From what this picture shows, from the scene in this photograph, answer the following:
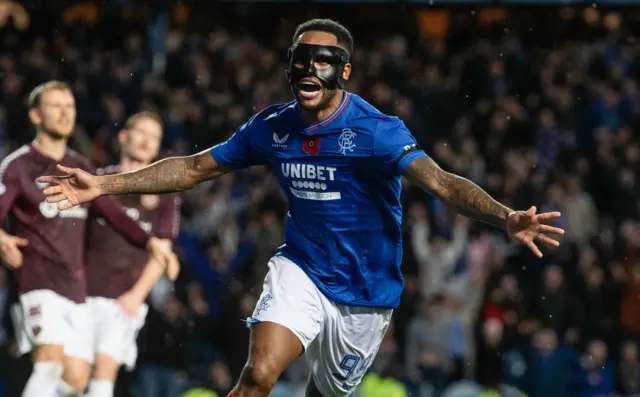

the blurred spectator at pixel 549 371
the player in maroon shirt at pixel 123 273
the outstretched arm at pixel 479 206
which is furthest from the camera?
the blurred spectator at pixel 549 371

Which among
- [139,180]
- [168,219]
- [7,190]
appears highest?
[139,180]

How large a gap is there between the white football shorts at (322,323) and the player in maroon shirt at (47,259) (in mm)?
2748

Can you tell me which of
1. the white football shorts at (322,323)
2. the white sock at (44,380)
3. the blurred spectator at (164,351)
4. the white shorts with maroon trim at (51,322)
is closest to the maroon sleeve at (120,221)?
the white shorts with maroon trim at (51,322)

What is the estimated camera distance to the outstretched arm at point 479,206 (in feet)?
19.0

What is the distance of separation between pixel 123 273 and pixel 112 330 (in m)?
0.51

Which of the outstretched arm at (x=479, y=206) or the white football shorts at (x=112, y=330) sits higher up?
the outstretched arm at (x=479, y=206)

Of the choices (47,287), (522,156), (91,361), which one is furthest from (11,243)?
(522,156)

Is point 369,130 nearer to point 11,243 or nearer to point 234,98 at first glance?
point 11,243

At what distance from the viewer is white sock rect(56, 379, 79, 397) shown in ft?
29.9

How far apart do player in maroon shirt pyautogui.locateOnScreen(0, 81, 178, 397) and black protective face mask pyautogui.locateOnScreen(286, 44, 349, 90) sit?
3.21 metres

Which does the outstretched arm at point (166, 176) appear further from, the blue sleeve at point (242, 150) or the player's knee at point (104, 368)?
the player's knee at point (104, 368)

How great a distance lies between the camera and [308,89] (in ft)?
21.3

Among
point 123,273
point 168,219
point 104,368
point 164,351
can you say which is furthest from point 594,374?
point 104,368

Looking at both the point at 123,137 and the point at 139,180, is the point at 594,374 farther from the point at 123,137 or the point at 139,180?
the point at 139,180
